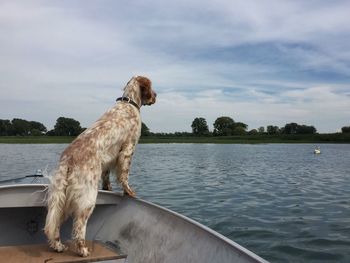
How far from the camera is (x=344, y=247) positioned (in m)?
8.98

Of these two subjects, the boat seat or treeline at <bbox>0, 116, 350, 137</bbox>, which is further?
treeline at <bbox>0, 116, 350, 137</bbox>

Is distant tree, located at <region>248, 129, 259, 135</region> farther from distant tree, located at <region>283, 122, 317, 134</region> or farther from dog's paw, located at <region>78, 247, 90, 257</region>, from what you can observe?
dog's paw, located at <region>78, 247, 90, 257</region>

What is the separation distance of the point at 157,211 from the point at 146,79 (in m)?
2.22

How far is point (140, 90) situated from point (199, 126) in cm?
15526

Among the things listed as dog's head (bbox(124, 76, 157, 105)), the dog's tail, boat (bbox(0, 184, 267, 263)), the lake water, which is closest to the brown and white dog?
the dog's tail

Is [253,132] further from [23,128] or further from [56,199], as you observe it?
[56,199]

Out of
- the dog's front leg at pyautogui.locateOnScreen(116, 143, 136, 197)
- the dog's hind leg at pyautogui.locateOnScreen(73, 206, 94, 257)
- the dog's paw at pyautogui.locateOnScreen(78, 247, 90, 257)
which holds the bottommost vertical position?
the dog's paw at pyautogui.locateOnScreen(78, 247, 90, 257)

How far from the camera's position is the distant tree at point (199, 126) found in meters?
161

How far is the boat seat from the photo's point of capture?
4984 mm

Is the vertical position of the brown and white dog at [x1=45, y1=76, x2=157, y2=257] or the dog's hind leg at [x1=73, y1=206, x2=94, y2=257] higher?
the brown and white dog at [x1=45, y1=76, x2=157, y2=257]

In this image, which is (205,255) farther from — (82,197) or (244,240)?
(244,240)

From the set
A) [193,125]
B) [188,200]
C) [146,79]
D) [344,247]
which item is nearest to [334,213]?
[344,247]

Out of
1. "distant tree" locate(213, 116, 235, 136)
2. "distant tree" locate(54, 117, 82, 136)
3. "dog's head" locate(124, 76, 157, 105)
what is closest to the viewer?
"dog's head" locate(124, 76, 157, 105)

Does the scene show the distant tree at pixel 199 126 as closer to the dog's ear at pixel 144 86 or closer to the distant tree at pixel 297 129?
the distant tree at pixel 297 129
